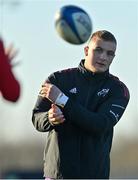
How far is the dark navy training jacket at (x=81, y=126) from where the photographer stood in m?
8.95

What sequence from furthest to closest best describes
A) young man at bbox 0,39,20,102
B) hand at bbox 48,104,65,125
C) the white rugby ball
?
the white rugby ball → hand at bbox 48,104,65,125 → young man at bbox 0,39,20,102

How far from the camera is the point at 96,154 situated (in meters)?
9.09

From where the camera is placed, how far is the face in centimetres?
914

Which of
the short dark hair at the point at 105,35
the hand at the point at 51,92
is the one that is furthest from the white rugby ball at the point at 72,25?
the hand at the point at 51,92

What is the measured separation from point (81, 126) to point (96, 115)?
0.62 feet

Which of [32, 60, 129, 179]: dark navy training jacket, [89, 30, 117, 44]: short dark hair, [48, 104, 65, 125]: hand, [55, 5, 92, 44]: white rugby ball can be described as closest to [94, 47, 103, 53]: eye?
[89, 30, 117, 44]: short dark hair

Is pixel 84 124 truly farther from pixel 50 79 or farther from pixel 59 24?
pixel 59 24

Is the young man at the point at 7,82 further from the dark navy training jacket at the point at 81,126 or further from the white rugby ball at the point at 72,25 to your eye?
the white rugby ball at the point at 72,25

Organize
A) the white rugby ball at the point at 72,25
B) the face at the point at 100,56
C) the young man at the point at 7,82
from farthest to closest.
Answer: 1. the white rugby ball at the point at 72,25
2. the face at the point at 100,56
3. the young man at the point at 7,82

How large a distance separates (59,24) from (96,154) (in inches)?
90.5

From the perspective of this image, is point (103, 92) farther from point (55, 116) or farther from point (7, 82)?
point (7, 82)

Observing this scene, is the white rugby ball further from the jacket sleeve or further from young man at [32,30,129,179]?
the jacket sleeve

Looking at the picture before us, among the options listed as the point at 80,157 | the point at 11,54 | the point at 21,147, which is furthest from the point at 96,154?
the point at 21,147

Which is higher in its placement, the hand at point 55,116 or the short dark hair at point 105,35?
the short dark hair at point 105,35
